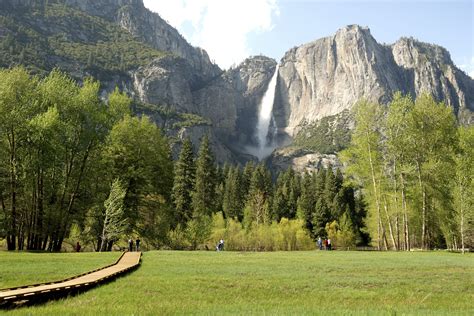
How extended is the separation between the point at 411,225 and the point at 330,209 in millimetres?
44140

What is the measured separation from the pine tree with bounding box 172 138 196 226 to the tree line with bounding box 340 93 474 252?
27.3m

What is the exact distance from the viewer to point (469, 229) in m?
44.0

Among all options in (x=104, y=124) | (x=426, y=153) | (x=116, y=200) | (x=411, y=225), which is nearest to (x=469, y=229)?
(x=411, y=225)

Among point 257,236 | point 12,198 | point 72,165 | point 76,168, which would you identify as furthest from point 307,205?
point 12,198

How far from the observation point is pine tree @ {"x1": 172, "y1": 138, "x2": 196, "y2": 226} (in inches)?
2432

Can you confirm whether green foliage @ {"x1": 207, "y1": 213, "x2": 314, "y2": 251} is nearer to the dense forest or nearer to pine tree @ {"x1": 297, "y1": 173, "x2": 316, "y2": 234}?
pine tree @ {"x1": 297, "y1": 173, "x2": 316, "y2": 234}

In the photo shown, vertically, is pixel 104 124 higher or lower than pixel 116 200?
higher

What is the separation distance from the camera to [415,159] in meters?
41.1

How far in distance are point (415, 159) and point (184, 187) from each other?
3370 centimetres

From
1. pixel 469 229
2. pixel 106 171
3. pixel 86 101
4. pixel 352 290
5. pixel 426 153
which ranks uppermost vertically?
pixel 86 101

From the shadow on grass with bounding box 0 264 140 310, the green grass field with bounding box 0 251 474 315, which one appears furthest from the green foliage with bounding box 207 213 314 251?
the shadow on grass with bounding box 0 264 140 310

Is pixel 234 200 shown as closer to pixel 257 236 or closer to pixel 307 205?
pixel 307 205

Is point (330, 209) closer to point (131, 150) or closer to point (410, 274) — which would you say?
point (131, 150)

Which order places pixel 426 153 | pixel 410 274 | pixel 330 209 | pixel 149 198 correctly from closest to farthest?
pixel 410 274 → pixel 426 153 → pixel 149 198 → pixel 330 209
